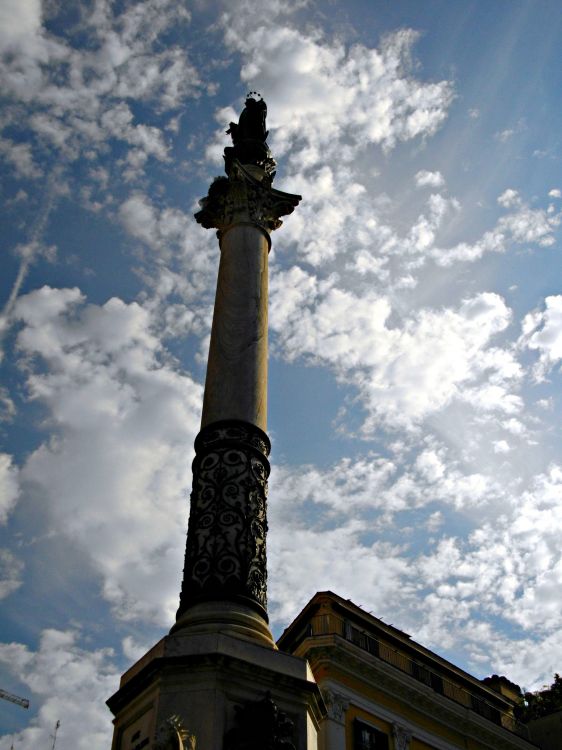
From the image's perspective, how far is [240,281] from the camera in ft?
44.4

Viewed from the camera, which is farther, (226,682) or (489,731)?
(489,731)

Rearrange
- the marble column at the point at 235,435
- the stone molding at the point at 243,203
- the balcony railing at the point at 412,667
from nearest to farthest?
the marble column at the point at 235,435, the stone molding at the point at 243,203, the balcony railing at the point at 412,667

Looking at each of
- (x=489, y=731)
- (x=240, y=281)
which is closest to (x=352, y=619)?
(x=489, y=731)

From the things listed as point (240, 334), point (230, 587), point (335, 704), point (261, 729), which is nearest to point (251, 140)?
point (240, 334)

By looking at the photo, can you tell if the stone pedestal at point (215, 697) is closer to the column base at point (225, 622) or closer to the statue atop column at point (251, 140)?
the column base at point (225, 622)

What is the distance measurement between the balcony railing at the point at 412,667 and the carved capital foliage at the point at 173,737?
17.7m

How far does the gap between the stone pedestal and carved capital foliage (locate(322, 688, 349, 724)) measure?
1536 cm

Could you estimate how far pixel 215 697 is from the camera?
875 centimetres

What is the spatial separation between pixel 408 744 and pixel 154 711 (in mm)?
19263

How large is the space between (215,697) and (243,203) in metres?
8.46

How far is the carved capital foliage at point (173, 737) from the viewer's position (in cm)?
810

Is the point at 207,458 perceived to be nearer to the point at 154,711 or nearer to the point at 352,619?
the point at 154,711

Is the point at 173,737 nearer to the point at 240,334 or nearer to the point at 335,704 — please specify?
the point at 240,334

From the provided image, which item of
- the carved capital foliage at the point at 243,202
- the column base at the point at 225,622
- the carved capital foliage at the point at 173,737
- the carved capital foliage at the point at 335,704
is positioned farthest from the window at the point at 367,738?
the carved capital foliage at the point at 173,737
